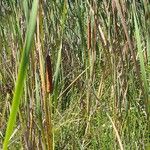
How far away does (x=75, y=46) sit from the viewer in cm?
229

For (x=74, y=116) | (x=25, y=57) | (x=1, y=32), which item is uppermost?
(x=1, y=32)

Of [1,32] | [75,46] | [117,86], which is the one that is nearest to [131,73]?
[117,86]

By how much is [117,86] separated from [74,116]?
0.34 meters

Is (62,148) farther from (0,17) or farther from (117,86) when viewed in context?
(0,17)

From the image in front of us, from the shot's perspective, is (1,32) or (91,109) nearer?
(1,32)

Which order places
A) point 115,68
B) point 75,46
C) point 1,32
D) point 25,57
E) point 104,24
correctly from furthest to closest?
point 75,46 → point 104,24 → point 1,32 → point 115,68 → point 25,57

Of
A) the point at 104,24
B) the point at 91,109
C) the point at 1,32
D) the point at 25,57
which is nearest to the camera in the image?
the point at 25,57

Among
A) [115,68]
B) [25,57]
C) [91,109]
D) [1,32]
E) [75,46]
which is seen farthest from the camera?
[75,46]

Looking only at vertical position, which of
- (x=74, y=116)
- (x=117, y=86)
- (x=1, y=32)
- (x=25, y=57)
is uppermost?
(x=1, y=32)

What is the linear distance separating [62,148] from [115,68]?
446 millimetres

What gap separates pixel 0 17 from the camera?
1.36m

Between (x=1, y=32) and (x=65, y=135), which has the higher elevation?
(x=1, y=32)

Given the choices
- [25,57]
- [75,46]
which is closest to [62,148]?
[75,46]

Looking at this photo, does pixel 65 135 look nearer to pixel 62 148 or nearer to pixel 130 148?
pixel 62 148
